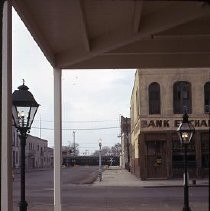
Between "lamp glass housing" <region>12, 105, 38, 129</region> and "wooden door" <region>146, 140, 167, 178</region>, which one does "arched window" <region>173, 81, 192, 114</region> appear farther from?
"lamp glass housing" <region>12, 105, 38, 129</region>

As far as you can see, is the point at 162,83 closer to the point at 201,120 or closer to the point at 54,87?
the point at 201,120

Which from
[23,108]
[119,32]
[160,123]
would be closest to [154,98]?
[160,123]

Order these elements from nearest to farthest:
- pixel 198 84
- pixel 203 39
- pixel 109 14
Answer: pixel 109 14, pixel 203 39, pixel 198 84

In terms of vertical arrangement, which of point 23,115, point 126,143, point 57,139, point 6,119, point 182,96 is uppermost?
point 182,96

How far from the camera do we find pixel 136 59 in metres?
12.5

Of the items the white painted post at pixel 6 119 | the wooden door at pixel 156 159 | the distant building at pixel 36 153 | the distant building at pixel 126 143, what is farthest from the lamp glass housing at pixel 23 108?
the distant building at pixel 36 153

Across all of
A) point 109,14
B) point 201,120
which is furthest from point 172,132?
point 109,14

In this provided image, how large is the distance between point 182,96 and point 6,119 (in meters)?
38.3

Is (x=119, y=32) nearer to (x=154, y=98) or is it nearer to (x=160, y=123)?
(x=154, y=98)

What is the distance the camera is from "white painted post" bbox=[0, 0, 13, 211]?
21.0ft

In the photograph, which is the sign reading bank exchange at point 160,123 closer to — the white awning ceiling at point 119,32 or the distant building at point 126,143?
the white awning ceiling at point 119,32

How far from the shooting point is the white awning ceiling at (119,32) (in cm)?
837

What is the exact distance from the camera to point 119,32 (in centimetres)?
1035

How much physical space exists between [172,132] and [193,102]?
315cm
